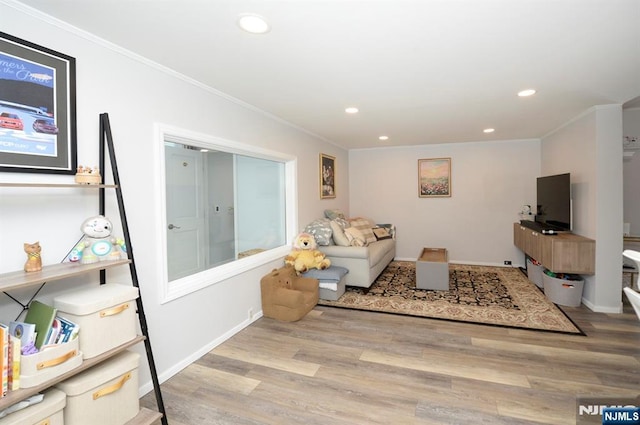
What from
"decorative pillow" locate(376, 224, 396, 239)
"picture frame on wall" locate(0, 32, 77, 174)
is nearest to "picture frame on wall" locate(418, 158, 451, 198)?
"decorative pillow" locate(376, 224, 396, 239)

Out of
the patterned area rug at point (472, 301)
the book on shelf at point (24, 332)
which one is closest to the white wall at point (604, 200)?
the patterned area rug at point (472, 301)

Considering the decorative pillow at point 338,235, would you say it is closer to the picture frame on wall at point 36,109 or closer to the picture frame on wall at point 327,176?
the picture frame on wall at point 327,176

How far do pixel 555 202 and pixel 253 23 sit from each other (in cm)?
446

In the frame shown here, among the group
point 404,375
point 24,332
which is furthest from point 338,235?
point 24,332

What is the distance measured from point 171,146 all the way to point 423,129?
11.6 ft

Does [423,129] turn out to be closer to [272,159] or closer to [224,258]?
[272,159]

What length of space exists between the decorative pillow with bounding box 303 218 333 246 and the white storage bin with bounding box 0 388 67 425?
132 inches

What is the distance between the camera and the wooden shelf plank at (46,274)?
4.41 feet

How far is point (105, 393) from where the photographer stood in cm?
164

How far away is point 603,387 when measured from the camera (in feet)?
7.35

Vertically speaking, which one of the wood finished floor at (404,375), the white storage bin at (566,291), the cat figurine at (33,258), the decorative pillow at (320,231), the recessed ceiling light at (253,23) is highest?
the recessed ceiling light at (253,23)

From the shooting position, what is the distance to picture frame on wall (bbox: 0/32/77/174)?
1.55 metres

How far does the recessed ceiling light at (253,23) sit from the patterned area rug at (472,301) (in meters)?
3.09

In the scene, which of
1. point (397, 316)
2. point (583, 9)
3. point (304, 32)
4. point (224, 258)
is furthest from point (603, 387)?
point (224, 258)
